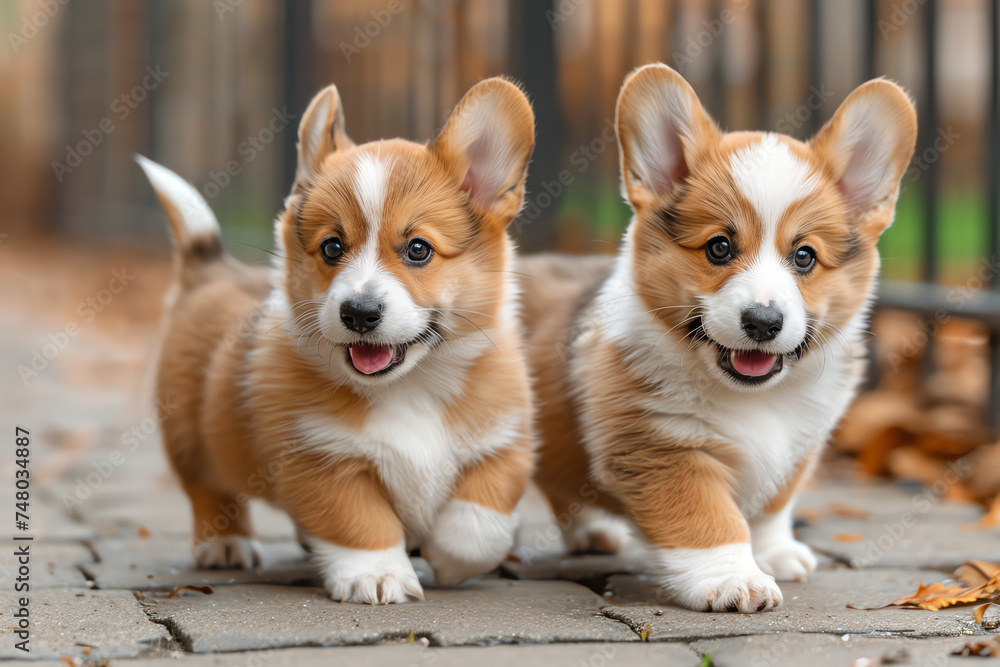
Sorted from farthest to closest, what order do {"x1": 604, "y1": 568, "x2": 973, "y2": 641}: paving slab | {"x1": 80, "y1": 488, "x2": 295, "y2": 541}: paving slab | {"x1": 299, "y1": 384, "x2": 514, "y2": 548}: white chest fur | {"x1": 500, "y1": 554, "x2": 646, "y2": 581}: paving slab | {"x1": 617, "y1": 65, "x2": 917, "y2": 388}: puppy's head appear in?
{"x1": 80, "y1": 488, "x2": 295, "y2": 541}: paving slab → {"x1": 500, "y1": 554, "x2": 646, "y2": 581}: paving slab → {"x1": 299, "y1": 384, "x2": 514, "y2": 548}: white chest fur → {"x1": 617, "y1": 65, "x2": 917, "y2": 388}: puppy's head → {"x1": 604, "y1": 568, "x2": 973, "y2": 641}: paving slab

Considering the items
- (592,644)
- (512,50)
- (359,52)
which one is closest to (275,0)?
(359,52)

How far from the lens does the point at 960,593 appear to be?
302cm

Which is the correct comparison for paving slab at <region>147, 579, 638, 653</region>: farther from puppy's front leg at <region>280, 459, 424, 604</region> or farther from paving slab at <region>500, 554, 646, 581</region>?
paving slab at <region>500, 554, 646, 581</region>

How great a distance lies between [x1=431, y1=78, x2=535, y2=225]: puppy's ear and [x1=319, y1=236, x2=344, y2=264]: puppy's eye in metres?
0.39

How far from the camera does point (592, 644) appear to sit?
8.41 feet

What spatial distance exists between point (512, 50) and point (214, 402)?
475cm

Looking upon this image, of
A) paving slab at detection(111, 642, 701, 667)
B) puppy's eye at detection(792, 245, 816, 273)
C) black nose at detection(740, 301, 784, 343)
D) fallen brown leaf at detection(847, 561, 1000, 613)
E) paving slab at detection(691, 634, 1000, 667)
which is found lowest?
fallen brown leaf at detection(847, 561, 1000, 613)

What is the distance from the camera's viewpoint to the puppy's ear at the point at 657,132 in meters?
3.13

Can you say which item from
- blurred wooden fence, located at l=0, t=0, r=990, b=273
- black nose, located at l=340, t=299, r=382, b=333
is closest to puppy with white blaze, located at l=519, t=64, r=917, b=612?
black nose, located at l=340, t=299, r=382, b=333

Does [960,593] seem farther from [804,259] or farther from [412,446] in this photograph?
[412,446]

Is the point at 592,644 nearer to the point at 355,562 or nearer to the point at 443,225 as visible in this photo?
the point at 355,562

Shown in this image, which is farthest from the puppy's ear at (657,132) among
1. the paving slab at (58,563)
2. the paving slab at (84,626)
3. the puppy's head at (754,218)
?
the paving slab at (58,563)

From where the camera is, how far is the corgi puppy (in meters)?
2.94

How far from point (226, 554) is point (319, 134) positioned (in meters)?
1.35
